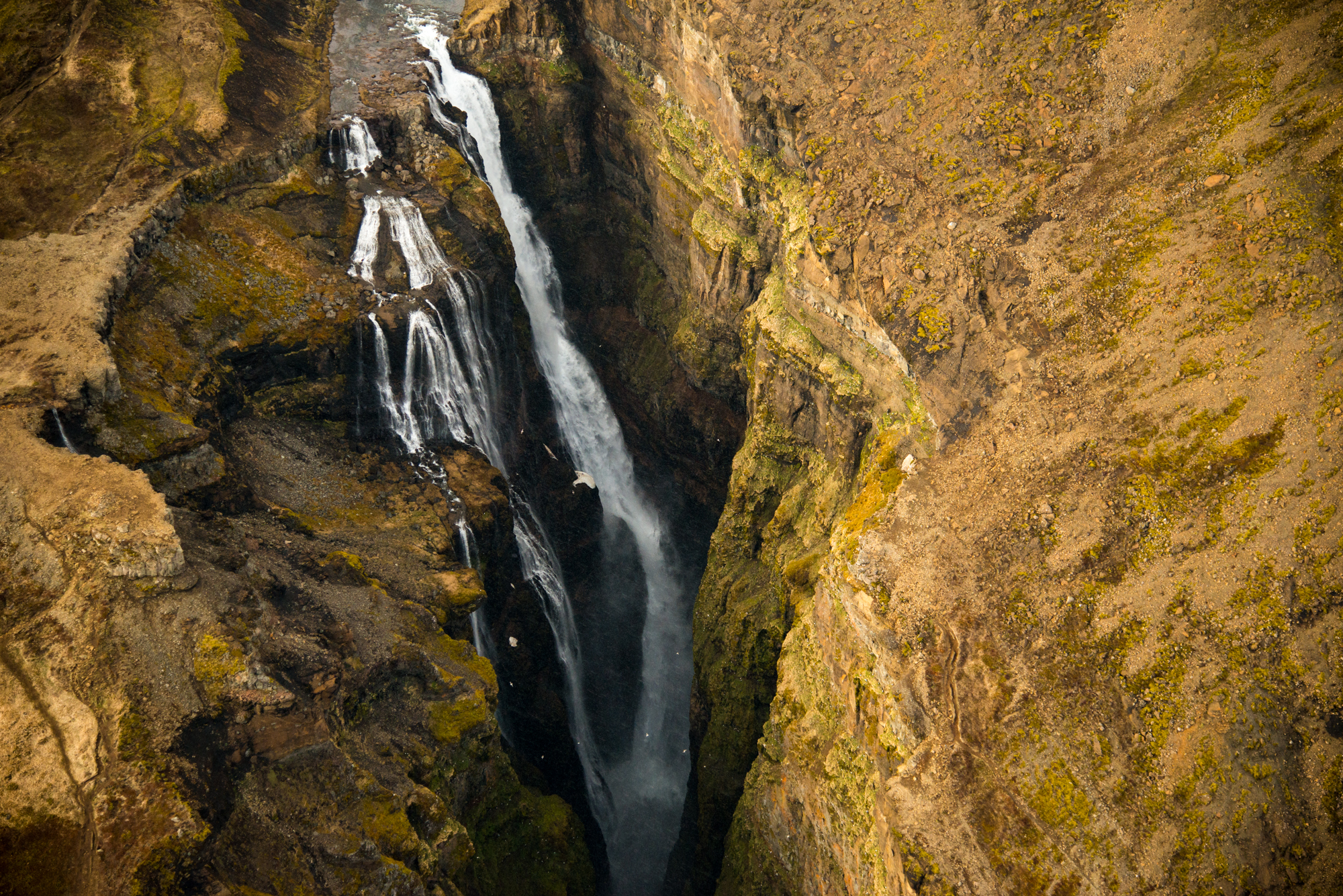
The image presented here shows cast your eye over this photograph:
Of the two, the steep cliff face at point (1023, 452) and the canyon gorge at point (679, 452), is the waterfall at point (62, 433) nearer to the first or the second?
the canyon gorge at point (679, 452)

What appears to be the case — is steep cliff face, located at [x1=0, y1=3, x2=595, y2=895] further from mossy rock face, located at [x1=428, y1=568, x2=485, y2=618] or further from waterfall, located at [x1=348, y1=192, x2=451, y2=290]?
waterfall, located at [x1=348, y1=192, x2=451, y2=290]

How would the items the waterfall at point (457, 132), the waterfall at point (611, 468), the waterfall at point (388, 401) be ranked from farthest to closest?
the waterfall at point (457, 132) → the waterfall at point (611, 468) → the waterfall at point (388, 401)

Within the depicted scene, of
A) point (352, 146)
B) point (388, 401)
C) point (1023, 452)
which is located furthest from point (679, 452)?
point (1023, 452)

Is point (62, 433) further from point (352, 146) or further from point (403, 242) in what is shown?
point (352, 146)

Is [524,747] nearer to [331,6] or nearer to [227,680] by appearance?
[227,680]

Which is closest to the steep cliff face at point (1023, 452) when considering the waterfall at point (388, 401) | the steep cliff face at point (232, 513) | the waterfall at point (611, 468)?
the waterfall at point (611, 468)

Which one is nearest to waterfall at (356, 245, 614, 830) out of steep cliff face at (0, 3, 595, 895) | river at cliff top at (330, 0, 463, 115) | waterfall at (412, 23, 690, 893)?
steep cliff face at (0, 3, 595, 895)
